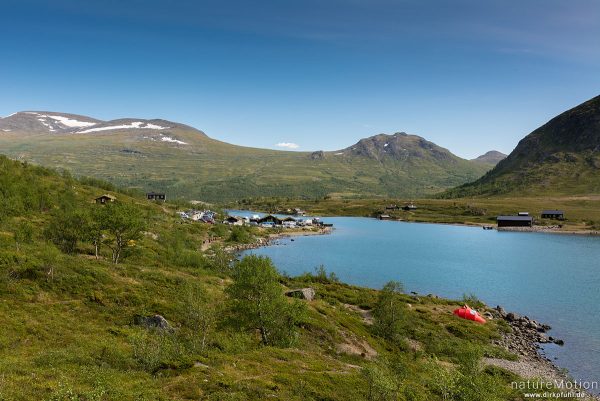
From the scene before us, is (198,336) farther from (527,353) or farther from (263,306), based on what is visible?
(527,353)

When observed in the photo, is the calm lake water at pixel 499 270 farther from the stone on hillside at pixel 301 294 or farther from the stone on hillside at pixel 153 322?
the stone on hillside at pixel 153 322

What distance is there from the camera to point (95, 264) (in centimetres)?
5681

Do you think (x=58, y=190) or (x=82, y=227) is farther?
(x=58, y=190)

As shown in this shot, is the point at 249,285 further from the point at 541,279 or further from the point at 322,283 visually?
the point at 541,279

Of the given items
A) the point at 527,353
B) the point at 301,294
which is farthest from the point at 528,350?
the point at 301,294

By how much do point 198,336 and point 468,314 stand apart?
5171 cm

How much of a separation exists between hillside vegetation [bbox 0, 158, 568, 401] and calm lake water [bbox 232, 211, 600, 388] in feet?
43.9

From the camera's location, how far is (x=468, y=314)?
73.2 meters

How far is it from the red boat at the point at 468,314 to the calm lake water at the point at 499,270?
37.3 feet

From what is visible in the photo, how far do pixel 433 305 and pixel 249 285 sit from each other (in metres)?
50.9

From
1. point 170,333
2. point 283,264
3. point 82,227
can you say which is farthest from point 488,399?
point 283,264

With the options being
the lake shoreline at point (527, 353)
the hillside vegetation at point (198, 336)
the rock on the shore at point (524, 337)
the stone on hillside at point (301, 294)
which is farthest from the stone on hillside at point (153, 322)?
the rock on the shore at point (524, 337)

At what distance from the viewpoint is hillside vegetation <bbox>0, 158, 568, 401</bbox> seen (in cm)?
2716

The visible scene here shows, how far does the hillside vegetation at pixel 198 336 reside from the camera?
27.2 m
